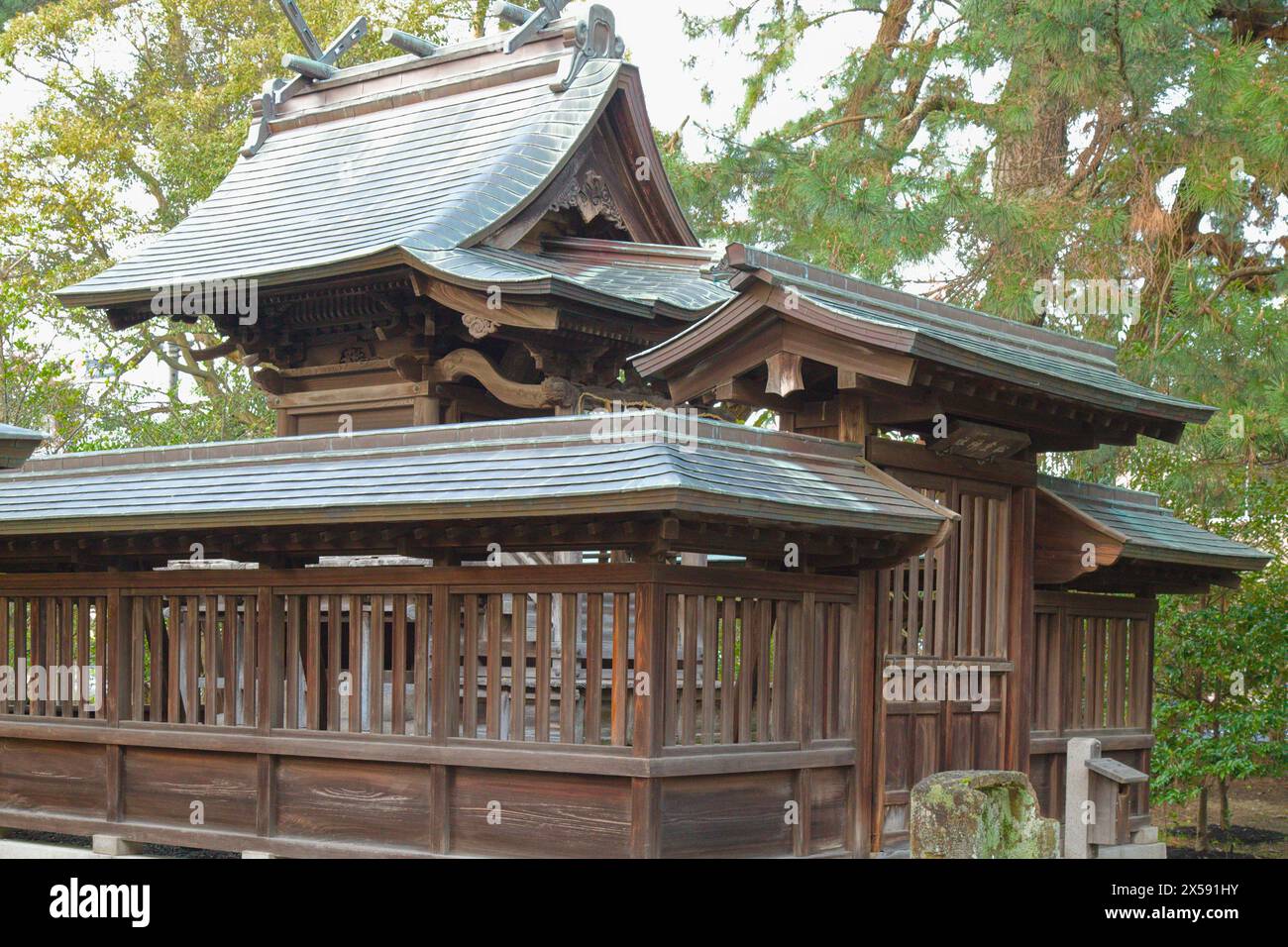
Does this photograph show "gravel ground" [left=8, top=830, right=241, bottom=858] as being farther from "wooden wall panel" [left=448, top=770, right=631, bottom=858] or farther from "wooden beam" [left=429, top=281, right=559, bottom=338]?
"wooden beam" [left=429, top=281, right=559, bottom=338]

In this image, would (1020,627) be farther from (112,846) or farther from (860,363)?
(112,846)

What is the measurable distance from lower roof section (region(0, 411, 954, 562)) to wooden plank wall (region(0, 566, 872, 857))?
67cm

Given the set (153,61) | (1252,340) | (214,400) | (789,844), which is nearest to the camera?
(789,844)

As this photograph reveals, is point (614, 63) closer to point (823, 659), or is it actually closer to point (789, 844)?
point (823, 659)

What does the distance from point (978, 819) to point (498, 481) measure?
354 cm

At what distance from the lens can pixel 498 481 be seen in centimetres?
945

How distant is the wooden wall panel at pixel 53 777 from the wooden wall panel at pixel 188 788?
0.33m

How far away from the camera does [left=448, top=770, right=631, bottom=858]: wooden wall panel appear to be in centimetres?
936

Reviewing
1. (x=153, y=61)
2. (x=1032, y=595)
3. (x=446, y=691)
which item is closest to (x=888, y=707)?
(x=1032, y=595)

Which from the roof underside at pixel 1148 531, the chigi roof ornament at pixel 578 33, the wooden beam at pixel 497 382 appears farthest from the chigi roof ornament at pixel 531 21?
the roof underside at pixel 1148 531

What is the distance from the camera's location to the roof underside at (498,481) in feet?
29.3

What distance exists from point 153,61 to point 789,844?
23.9 meters

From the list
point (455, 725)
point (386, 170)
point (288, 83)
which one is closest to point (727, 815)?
point (455, 725)

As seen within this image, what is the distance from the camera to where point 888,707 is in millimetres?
10766
